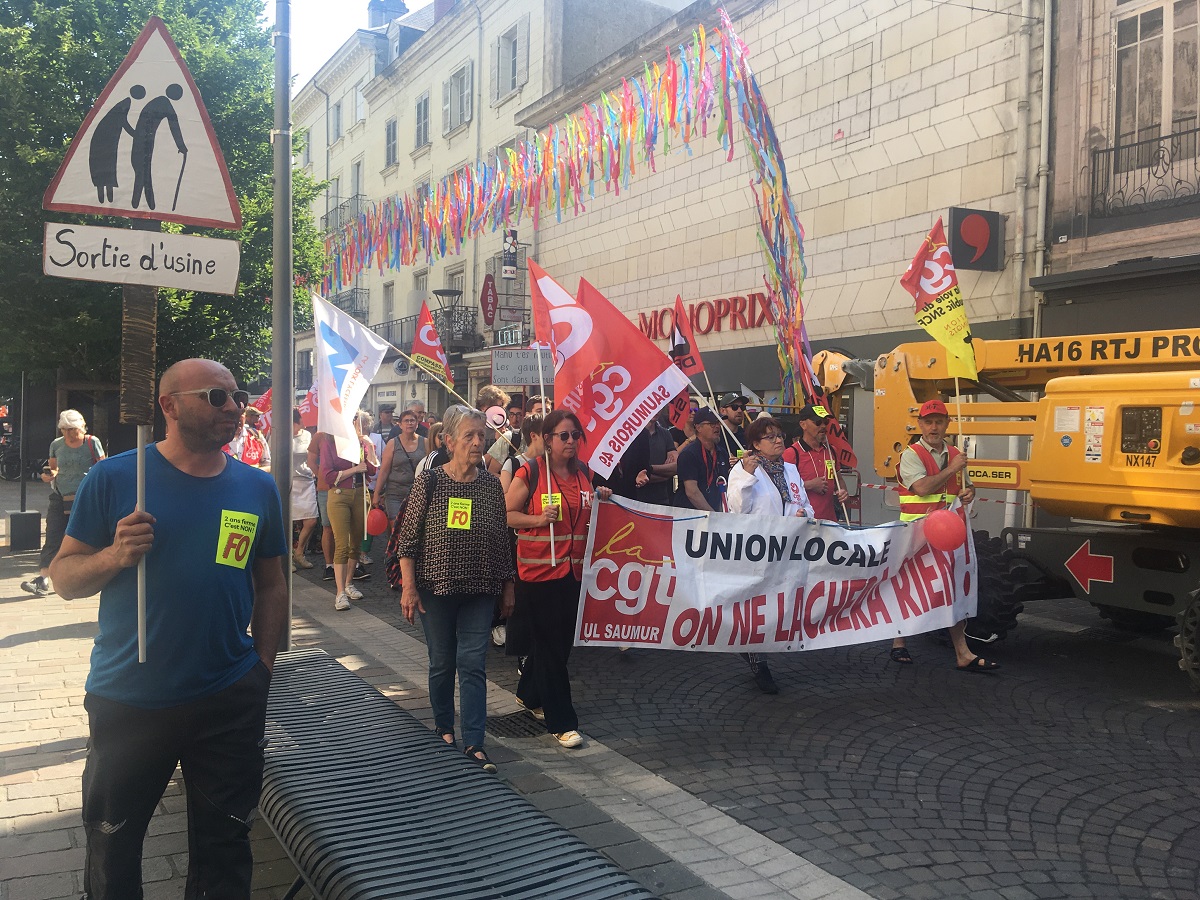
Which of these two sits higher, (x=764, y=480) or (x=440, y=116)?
(x=440, y=116)

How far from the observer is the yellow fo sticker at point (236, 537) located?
2.81 metres

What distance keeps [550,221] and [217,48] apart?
37.8 feet

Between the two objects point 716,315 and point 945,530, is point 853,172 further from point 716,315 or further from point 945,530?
point 945,530

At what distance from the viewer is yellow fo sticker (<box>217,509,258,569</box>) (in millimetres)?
2809

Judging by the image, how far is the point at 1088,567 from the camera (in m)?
6.95

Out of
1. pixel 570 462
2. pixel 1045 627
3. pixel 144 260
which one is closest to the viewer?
pixel 144 260

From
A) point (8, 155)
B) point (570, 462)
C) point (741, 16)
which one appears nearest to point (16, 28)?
point (8, 155)

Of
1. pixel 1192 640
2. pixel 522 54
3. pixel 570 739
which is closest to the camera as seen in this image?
pixel 570 739

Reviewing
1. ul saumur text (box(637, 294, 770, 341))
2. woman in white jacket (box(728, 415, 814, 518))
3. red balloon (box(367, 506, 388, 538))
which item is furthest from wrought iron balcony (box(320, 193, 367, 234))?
woman in white jacket (box(728, 415, 814, 518))

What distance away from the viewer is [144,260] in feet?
10.9

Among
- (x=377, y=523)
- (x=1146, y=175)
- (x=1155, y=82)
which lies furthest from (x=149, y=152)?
(x=1155, y=82)

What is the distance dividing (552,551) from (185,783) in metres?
2.72

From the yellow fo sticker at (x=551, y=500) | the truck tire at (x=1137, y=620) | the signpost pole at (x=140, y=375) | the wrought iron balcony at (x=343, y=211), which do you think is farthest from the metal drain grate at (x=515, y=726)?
the wrought iron balcony at (x=343, y=211)

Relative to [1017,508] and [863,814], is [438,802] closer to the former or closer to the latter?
[863,814]
